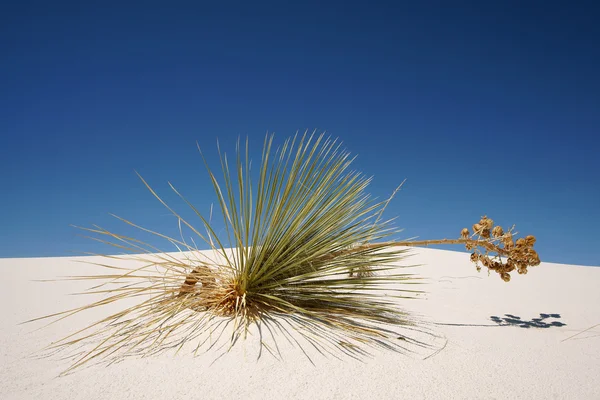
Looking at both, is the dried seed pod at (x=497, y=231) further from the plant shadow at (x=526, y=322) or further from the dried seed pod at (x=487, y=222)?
the plant shadow at (x=526, y=322)

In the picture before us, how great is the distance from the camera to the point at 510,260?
9.66 feet

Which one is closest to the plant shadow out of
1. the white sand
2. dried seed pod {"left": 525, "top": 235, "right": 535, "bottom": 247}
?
the white sand

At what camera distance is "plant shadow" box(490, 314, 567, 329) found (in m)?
3.15

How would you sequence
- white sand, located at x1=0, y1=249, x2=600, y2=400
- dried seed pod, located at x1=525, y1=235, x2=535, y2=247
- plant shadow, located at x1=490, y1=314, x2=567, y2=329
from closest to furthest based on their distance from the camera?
white sand, located at x1=0, y1=249, x2=600, y2=400 < dried seed pod, located at x1=525, y1=235, x2=535, y2=247 < plant shadow, located at x1=490, y1=314, x2=567, y2=329

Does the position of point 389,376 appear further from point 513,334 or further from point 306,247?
point 513,334

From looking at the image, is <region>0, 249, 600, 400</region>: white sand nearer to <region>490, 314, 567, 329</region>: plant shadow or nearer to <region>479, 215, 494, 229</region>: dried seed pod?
<region>490, 314, 567, 329</region>: plant shadow

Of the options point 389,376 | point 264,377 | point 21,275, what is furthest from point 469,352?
point 21,275

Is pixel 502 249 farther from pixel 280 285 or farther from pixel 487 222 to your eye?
pixel 280 285

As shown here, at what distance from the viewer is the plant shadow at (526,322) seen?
3.15m

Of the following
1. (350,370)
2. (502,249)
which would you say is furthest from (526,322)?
(350,370)

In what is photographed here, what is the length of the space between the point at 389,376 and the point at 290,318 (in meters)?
0.83

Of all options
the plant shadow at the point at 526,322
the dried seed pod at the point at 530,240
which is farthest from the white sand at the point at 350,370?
the dried seed pod at the point at 530,240

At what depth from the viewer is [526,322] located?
3260 mm

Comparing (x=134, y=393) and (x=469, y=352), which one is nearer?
(x=134, y=393)
